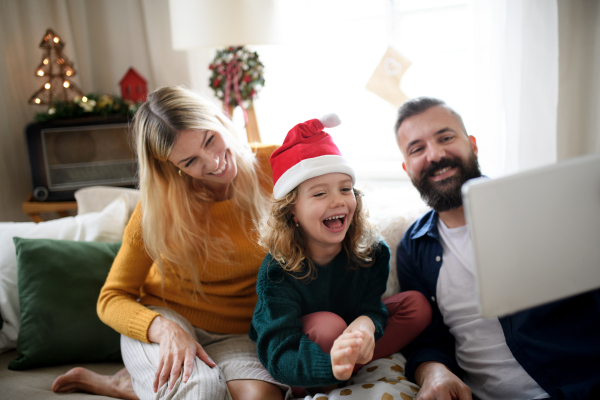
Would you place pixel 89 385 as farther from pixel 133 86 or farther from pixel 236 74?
pixel 133 86

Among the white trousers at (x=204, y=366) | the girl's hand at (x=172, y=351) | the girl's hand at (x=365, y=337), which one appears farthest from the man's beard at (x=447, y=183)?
the girl's hand at (x=172, y=351)

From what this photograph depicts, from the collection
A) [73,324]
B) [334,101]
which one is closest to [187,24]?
[334,101]

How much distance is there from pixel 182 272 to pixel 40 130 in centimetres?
144

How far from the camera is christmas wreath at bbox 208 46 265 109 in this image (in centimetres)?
204

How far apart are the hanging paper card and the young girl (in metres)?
0.75

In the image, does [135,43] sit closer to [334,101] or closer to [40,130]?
[40,130]

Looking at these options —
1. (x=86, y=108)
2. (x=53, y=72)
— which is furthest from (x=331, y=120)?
(x=53, y=72)

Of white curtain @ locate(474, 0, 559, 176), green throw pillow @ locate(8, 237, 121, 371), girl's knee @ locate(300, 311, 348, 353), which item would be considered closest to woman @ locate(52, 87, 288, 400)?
green throw pillow @ locate(8, 237, 121, 371)

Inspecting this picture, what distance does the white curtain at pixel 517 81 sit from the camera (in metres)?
1.68

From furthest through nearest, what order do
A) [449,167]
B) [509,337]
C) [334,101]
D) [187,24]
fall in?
[334,101] < [187,24] < [449,167] < [509,337]

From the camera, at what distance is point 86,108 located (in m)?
2.29

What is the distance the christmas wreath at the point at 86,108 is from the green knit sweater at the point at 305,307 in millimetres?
Result: 1611

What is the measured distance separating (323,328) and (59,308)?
3.09 ft

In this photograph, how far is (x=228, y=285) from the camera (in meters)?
1.37
